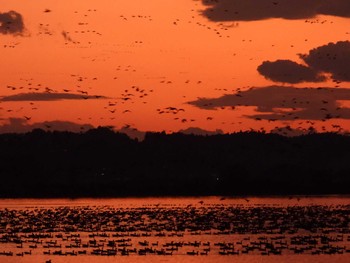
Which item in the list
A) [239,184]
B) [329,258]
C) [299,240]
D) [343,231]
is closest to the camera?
[329,258]

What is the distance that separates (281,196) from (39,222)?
280 ft

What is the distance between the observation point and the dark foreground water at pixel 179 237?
67.6m

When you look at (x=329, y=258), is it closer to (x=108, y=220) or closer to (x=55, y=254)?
(x=55, y=254)

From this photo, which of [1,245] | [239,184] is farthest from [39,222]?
[239,184]

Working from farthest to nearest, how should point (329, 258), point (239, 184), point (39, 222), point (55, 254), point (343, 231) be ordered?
1. point (239, 184)
2. point (39, 222)
3. point (343, 231)
4. point (55, 254)
5. point (329, 258)

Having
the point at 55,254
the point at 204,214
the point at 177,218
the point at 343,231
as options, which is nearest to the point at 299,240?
the point at 343,231

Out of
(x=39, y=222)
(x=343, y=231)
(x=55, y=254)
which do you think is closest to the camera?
(x=55, y=254)

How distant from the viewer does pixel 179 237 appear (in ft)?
264

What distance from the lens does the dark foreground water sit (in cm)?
6756

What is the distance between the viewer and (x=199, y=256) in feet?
225

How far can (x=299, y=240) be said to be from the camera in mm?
74938

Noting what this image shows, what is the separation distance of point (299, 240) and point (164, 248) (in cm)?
1034

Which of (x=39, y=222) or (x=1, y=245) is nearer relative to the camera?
(x=1, y=245)

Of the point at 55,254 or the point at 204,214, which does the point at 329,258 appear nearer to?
the point at 55,254
